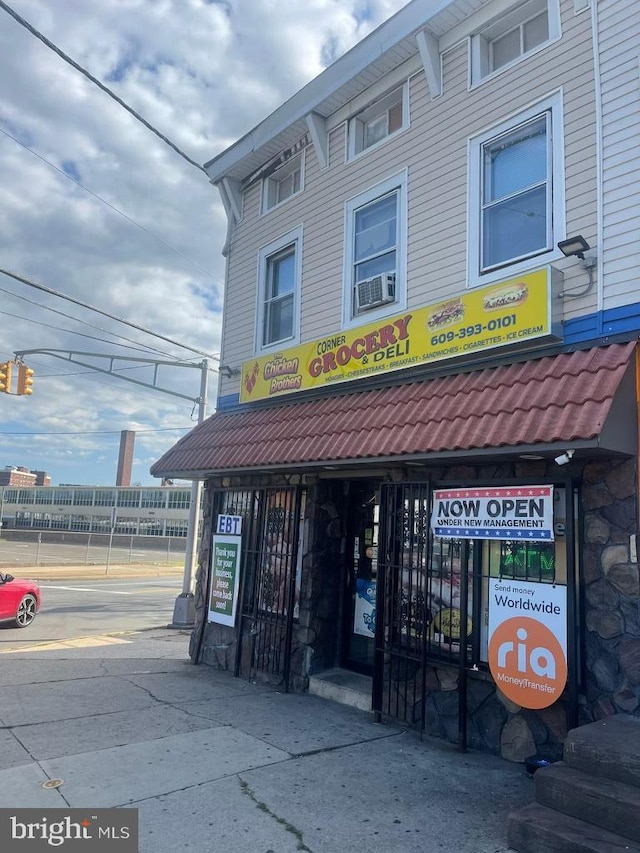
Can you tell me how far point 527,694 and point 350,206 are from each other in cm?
640

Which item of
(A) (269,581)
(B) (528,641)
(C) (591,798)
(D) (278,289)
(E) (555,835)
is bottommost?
(E) (555,835)

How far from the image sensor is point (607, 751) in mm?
4078

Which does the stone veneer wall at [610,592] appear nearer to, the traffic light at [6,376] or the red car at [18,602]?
the red car at [18,602]

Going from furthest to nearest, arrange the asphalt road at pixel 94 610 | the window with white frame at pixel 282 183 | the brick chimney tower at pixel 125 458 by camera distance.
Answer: the brick chimney tower at pixel 125 458 < the asphalt road at pixel 94 610 < the window with white frame at pixel 282 183

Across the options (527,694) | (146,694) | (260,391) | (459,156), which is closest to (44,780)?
(146,694)

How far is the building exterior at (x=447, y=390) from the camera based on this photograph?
5301 millimetres

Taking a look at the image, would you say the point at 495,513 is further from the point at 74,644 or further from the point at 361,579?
the point at 74,644

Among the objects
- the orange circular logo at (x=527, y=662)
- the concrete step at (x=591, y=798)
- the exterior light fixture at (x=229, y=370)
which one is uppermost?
the exterior light fixture at (x=229, y=370)

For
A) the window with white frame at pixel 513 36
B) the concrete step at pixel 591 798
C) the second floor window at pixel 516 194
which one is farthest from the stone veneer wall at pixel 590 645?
the window with white frame at pixel 513 36

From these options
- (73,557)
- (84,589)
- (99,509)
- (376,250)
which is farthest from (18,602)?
(99,509)

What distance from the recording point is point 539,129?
6.64 m

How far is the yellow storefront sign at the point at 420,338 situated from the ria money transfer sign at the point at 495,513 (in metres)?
1.45

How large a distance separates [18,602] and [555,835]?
42.9 ft

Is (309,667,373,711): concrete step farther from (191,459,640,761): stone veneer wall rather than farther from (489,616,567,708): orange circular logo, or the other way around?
(489,616,567,708): orange circular logo
